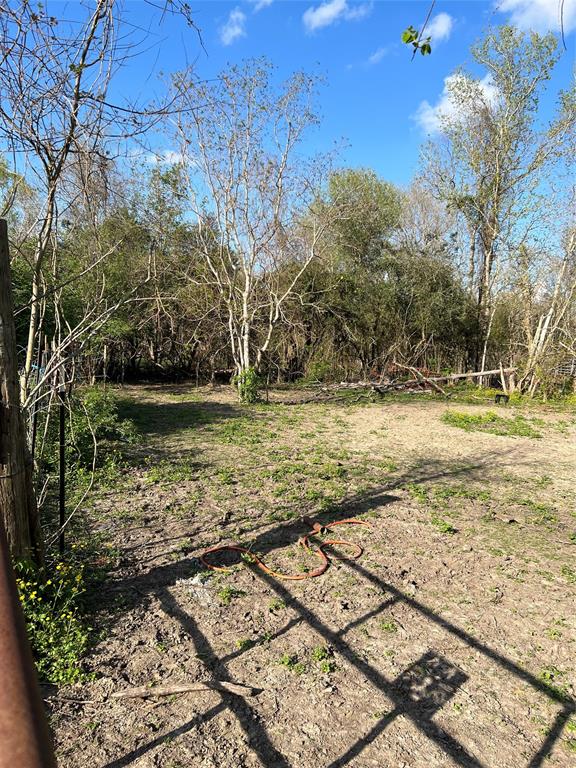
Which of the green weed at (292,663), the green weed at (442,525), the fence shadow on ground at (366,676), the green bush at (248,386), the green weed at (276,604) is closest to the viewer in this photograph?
the fence shadow on ground at (366,676)

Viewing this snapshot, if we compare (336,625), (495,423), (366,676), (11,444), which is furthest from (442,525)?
(495,423)

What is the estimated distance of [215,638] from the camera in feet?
9.70

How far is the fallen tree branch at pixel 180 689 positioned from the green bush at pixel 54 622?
0.89 feet

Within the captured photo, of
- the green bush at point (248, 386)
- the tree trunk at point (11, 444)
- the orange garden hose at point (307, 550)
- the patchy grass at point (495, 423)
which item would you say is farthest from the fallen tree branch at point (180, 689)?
the green bush at point (248, 386)

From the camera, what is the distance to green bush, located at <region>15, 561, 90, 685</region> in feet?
8.49

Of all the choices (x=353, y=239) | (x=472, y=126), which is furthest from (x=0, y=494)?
(x=472, y=126)

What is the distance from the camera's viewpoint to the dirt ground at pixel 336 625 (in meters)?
2.24

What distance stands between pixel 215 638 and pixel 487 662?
1.45 m

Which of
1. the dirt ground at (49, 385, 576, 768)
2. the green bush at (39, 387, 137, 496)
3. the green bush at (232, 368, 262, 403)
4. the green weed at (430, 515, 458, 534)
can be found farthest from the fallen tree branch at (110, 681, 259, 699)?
the green bush at (232, 368, 262, 403)

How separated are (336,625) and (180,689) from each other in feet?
3.31

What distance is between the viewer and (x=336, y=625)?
313cm

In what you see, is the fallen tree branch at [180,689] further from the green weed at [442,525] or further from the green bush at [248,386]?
the green bush at [248,386]

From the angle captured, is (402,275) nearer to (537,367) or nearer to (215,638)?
(537,367)

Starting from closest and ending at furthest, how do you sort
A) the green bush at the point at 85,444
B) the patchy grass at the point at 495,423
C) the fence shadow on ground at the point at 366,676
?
the fence shadow on ground at the point at 366,676
the green bush at the point at 85,444
the patchy grass at the point at 495,423
